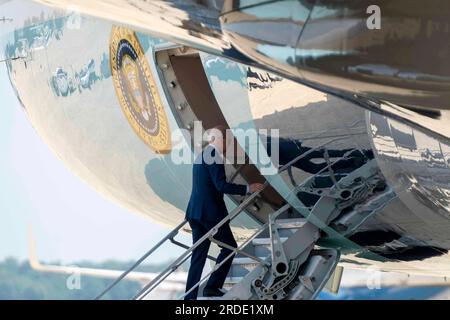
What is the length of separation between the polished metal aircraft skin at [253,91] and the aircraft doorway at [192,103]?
0.02 m

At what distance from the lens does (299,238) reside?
785 cm

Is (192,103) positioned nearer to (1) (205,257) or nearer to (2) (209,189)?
(2) (209,189)

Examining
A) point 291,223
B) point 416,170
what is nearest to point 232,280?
point 291,223

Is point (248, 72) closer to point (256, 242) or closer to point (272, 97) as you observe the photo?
point (272, 97)

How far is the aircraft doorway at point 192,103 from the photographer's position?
8312 mm

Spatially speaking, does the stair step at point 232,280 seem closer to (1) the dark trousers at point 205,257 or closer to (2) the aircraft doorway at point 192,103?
Answer: (1) the dark trousers at point 205,257

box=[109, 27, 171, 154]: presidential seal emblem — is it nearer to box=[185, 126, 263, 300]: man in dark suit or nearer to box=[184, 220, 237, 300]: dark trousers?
box=[185, 126, 263, 300]: man in dark suit

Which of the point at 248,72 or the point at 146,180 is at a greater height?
the point at 248,72

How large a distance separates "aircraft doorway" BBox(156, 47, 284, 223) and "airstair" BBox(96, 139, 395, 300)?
12cm

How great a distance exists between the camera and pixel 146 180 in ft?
31.2

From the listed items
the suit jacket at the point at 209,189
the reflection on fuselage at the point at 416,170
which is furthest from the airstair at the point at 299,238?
the reflection on fuselage at the point at 416,170

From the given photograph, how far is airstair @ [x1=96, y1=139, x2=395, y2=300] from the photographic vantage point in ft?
24.3
